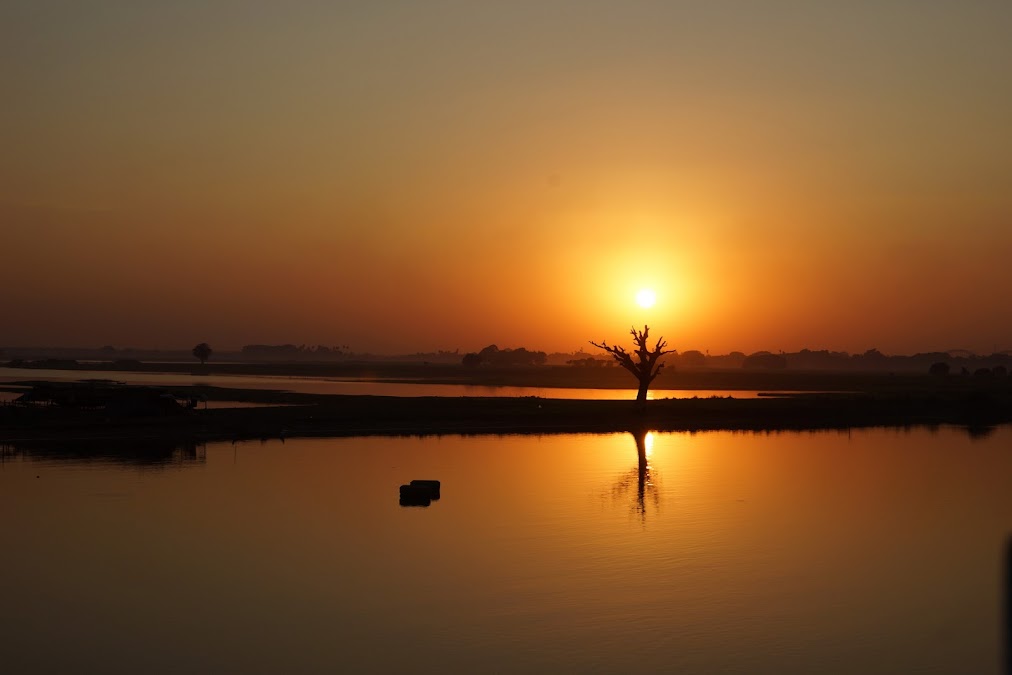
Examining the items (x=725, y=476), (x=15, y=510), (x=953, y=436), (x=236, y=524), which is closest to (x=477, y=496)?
(x=236, y=524)

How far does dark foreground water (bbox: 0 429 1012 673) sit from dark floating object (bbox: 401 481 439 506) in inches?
29.4

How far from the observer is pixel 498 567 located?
26.8m

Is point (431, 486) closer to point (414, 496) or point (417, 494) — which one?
point (417, 494)

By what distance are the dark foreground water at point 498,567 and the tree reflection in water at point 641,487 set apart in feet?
0.64

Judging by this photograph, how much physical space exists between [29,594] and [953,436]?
6068 centimetres

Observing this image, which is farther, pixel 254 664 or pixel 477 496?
pixel 477 496

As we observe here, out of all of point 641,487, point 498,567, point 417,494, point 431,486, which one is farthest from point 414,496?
point 498,567

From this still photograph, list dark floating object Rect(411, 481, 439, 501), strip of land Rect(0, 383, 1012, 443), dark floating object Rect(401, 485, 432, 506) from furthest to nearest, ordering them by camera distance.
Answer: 1. strip of land Rect(0, 383, 1012, 443)
2. dark floating object Rect(411, 481, 439, 501)
3. dark floating object Rect(401, 485, 432, 506)

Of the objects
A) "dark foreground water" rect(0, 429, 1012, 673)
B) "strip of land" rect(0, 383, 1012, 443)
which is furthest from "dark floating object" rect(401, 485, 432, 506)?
"strip of land" rect(0, 383, 1012, 443)

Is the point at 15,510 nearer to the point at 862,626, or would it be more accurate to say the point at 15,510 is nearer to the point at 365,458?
the point at 365,458

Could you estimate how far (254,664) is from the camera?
18719 millimetres

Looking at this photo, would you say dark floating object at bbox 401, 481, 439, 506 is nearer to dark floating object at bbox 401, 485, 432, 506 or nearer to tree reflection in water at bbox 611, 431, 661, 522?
dark floating object at bbox 401, 485, 432, 506

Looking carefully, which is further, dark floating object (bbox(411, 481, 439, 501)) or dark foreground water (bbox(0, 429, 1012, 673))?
dark floating object (bbox(411, 481, 439, 501))

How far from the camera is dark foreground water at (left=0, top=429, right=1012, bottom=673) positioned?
1964cm
